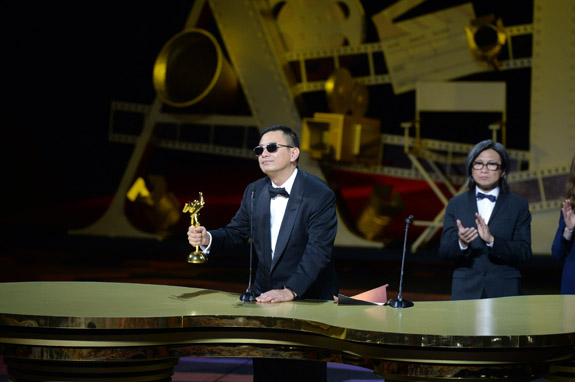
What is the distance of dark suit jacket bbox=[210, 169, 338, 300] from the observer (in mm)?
3291

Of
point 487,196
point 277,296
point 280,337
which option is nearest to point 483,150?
point 487,196

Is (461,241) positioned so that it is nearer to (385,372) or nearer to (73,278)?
(385,372)

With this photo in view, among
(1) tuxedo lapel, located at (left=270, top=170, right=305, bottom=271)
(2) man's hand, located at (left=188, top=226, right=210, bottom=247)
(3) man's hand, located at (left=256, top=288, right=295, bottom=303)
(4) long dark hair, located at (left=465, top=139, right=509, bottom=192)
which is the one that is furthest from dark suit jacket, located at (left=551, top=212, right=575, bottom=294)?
(2) man's hand, located at (left=188, top=226, right=210, bottom=247)

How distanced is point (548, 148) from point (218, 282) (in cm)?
411

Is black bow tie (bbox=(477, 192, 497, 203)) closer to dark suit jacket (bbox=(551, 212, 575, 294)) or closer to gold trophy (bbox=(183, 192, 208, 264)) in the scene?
dark suit jacket (bbox=(551, 212, 575, 294))

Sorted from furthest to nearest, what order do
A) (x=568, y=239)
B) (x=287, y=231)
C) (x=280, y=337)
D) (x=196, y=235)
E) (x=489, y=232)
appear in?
(x=568, y=239) < (x=489, y=232) < (x=287, y=231) < (x=196, y=235) < (x=280, y=337)

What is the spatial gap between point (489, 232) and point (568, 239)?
1.45 ft

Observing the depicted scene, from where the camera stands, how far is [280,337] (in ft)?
8.79

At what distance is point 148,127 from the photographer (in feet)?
36.3

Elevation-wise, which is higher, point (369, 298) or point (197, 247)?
point (197, 247)

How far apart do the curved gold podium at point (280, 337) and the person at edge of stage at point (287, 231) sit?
1.30 feet

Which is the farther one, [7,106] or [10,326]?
[7,106]

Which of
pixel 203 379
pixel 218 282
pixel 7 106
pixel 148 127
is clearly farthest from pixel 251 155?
pixel 203 379

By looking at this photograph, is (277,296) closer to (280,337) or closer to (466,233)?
(280,337)
